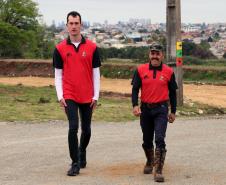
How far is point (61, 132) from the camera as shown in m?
12.0

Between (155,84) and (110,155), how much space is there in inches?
84.9

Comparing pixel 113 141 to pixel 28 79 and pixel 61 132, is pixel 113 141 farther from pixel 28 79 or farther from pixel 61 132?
pixel 28 79

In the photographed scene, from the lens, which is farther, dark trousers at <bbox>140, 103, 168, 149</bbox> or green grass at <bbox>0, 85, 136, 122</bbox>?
green grass at <bbox>0, 85, 136, 122</bbox>

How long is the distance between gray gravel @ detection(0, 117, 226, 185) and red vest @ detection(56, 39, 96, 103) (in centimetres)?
108

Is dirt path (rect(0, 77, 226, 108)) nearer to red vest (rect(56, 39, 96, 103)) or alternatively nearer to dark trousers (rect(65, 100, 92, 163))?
dark trousers (rect(65, 100, 92, 163))

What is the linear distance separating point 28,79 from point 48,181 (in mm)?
28146

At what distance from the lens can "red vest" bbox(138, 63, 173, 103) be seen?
777 cm

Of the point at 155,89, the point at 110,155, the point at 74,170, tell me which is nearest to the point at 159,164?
the point at 155,89

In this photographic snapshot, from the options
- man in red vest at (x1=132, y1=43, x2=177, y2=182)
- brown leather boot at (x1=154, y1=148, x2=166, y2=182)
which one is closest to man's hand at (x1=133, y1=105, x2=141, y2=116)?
man in red vest at (x1=132, y1=43, x2=177, y2=182)

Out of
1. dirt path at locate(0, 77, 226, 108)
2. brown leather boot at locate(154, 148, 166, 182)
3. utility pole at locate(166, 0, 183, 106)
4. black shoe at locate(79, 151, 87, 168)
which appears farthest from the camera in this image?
dirt path at locate(0, 77, 226, 108)

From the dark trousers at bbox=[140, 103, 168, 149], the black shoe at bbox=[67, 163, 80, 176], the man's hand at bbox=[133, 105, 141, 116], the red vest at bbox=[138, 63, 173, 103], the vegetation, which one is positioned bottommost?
the black shoe at bbox=[67, 163, 80, 176]

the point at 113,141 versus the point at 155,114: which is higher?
the point at 155,114

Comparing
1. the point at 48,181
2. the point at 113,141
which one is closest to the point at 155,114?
the point at 48,181

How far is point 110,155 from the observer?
9.53m
